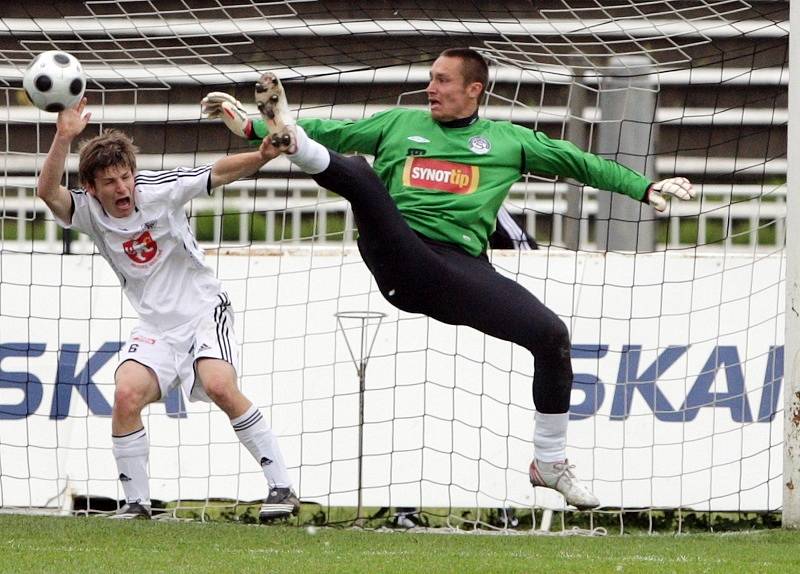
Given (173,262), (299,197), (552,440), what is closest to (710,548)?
(552,440)

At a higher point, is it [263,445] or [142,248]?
[142,248]

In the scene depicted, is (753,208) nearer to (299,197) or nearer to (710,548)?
(299,197)

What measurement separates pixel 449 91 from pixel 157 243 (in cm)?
163

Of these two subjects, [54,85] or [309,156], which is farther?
[54,85]

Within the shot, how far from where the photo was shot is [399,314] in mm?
8742

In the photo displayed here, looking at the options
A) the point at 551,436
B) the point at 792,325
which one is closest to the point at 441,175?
the point at 551,436

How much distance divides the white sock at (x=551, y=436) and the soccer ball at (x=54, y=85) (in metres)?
2.69

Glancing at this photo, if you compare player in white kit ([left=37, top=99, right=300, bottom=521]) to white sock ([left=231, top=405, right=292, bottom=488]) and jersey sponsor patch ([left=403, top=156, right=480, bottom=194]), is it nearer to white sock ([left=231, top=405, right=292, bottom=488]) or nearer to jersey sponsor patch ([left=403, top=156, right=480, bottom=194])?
white sock ([left=231, top=405, right=292, bottom=488])

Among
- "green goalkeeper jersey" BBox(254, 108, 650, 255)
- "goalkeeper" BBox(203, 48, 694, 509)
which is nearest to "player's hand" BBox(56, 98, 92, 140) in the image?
"goalkeeper" BBox(203, 48, 694, 509)

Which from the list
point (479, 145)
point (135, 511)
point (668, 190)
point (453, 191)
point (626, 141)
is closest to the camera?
point (668, 190)

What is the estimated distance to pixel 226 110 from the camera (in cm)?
632

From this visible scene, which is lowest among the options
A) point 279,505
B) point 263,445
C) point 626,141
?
point 279,505

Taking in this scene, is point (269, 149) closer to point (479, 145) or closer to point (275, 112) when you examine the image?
point (275, 112)

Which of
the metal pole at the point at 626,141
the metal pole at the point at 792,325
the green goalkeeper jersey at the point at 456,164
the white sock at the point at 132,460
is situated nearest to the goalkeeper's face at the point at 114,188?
the green goalkeeper jersey at the point at 456,164
